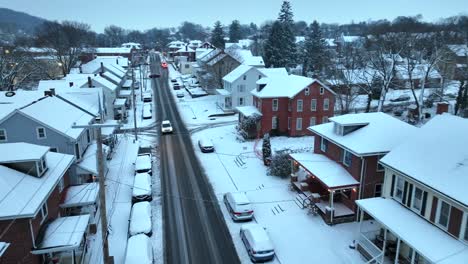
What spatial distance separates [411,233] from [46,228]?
19.9 m

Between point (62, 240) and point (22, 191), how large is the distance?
11.6 ft

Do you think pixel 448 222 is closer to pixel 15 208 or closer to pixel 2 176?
pixel 15 208

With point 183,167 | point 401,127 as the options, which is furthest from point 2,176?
point 401,127

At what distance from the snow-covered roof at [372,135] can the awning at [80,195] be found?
61.7ft

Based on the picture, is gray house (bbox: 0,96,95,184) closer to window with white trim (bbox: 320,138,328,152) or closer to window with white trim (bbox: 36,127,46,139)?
window with white trim (bbox: 36,127,46,139)

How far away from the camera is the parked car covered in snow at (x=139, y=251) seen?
18375 millimetres

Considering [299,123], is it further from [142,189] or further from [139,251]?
[139,251]

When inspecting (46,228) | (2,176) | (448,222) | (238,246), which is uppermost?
(2,176)

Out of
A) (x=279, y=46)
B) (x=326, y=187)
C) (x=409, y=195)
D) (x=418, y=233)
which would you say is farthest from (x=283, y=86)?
(x=279, y=46)

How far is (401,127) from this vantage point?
25969 mm

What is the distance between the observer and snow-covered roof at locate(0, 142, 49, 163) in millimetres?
19797

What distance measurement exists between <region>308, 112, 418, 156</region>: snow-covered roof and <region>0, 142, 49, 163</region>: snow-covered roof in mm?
20921

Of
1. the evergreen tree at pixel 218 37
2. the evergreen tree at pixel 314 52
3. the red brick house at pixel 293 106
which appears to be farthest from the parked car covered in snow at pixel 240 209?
the evergreen tree at pixel 218 37

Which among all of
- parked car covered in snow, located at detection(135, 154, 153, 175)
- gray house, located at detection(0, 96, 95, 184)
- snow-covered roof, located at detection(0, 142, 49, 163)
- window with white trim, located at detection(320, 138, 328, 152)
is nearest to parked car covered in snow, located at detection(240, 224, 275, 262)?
window with white trim, located at detection(320, 138, 328, 152)
